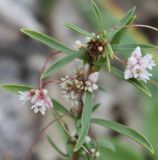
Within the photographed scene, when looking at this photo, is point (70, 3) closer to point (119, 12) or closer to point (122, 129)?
point (119, 12)

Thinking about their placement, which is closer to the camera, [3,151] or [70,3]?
[3,151]

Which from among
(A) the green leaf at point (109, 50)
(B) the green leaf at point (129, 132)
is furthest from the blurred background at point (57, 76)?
(A) the green leaf at point (109, 50)

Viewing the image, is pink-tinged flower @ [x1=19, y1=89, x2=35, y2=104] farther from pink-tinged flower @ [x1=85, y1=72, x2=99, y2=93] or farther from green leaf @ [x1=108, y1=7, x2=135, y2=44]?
green leaf @ [x1=108, y1=7, x2=135, y2=44]

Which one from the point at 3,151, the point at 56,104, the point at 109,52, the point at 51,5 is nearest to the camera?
the point at 109,52

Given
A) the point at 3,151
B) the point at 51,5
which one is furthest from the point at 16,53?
the point at 3,151

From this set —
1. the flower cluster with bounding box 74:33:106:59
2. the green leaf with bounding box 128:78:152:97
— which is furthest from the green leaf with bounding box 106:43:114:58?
the green leaf with bounding box 128:78:152:97

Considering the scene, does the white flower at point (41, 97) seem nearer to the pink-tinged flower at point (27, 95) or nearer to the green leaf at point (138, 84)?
the pink-tinged flower at point (27, 95)
